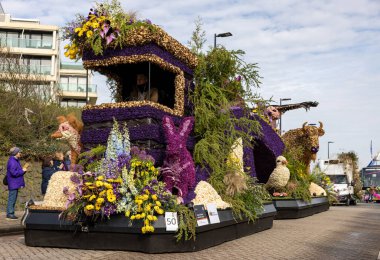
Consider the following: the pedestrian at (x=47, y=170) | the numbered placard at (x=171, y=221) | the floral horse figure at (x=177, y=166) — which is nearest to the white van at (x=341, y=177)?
the pedestrian at (x=47, y=170)

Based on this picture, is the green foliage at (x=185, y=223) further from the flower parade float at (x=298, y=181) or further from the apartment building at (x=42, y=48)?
the apartment building at (x=42, y=48)

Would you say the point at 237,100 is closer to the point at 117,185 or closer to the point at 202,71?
the point at 202,71

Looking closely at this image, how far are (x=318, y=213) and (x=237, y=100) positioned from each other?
9.71 metres

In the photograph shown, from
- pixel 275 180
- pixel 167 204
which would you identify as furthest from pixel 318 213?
pixel 167 204

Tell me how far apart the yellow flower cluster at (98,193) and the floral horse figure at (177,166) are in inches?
62.3

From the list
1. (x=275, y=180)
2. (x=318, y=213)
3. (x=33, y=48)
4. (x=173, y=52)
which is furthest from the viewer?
(x=33, y=48)

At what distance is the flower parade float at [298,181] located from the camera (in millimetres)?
16938

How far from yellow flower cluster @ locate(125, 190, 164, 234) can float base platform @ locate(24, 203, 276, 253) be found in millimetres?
145

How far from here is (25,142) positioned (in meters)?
25.1

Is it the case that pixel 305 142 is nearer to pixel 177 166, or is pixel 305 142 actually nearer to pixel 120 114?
pixel 177 166

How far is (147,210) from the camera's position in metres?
8.13

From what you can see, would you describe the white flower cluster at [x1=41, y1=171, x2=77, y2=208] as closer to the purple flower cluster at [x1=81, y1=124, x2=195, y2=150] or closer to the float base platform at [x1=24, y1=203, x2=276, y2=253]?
the float base platform at [x1=24, y1=203, x2=276, y2=253]

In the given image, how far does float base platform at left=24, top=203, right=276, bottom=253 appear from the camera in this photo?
824 centimetres

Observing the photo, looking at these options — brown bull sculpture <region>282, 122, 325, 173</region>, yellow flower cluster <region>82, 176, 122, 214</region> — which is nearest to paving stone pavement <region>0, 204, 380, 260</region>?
yellow flower cluster <region>82, 176, 122, 214</region>
